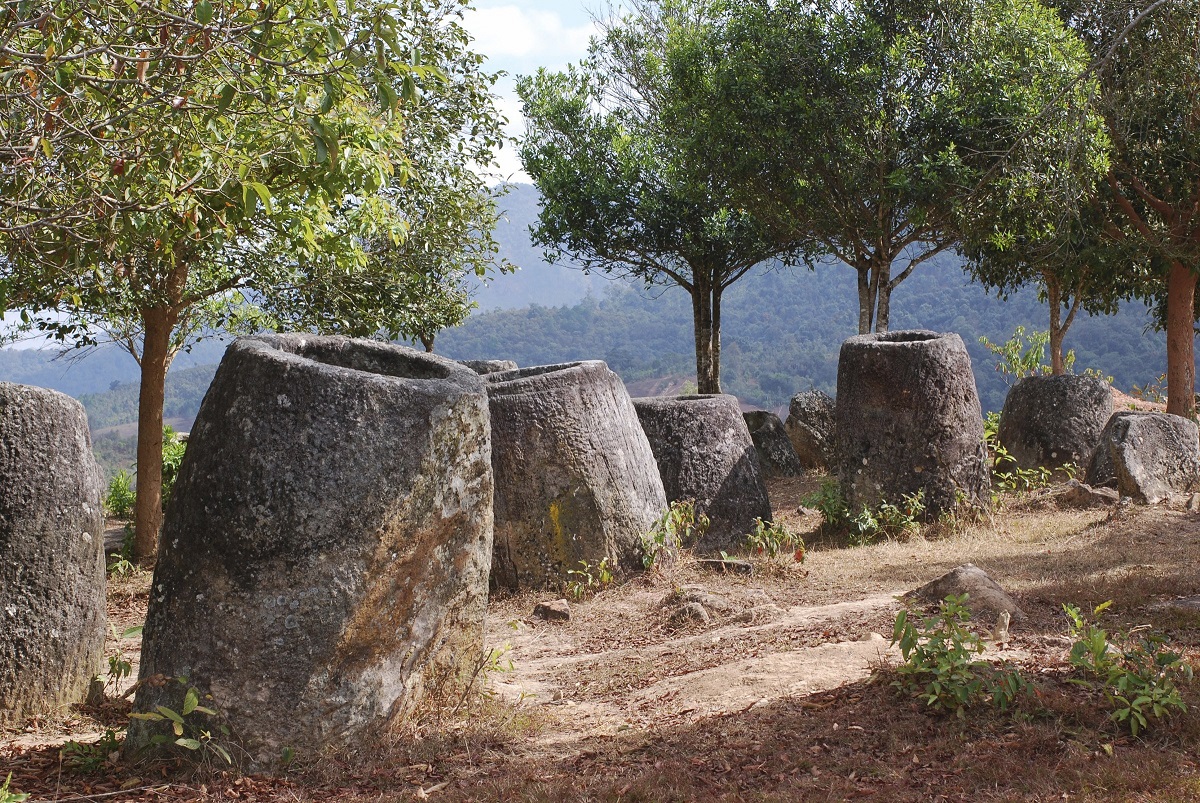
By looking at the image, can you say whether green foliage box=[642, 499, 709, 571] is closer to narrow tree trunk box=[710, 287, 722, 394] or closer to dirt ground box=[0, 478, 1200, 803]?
dirt ground box=[0, 478, 1200, 803]

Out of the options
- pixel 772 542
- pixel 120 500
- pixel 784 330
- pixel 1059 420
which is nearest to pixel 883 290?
pixel 1059 420

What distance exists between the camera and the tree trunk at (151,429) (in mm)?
10602

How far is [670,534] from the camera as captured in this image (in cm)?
794

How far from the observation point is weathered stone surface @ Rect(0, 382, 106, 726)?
16.1 feet

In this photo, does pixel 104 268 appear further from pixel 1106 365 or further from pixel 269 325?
pixel 1106 365

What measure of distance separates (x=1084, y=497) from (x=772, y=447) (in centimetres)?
564

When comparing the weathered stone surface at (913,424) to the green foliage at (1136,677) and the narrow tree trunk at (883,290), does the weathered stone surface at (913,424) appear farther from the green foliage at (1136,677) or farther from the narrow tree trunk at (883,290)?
the narrow tree trunk at (883,290)

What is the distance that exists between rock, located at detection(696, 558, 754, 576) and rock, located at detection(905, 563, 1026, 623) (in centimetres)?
188

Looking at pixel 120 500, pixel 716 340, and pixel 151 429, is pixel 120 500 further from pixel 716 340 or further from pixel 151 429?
pixel 716 340

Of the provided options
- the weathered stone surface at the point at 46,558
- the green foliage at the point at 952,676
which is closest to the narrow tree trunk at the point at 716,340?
the weathered stone surface at the point at 46,558

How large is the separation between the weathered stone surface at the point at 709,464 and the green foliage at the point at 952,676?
4654 mm

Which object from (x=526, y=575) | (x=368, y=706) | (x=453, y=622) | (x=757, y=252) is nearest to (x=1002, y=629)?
(x=453, y=622)

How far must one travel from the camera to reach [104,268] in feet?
34.8

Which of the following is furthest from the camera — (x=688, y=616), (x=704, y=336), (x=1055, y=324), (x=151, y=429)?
(x=704, y=336)
